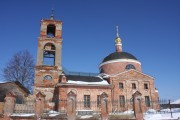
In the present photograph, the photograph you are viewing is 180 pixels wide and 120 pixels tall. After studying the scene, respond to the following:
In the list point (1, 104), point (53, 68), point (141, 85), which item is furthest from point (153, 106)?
point (1, 104)

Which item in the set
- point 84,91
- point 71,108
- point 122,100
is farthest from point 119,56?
point 71,108

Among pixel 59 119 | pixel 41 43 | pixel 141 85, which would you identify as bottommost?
pixel 59 119

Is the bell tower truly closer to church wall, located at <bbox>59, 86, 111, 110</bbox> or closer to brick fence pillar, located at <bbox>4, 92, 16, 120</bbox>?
church wall, located at <bbox>59, 86, 111, 110</bbox>

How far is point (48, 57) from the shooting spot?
24.1 meters

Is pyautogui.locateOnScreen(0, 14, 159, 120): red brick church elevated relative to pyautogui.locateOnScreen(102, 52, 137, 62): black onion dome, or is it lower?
lower

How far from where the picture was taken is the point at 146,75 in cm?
2694

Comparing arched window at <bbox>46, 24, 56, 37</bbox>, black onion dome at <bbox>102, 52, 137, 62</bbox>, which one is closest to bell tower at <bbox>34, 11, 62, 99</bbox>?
arched window at <bbox>46, 24, 56, 37</bbox>

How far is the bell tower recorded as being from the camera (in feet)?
74.0

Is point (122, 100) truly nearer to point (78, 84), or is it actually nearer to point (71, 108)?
point (78, 84)

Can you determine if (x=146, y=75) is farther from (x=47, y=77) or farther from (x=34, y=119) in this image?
(x=34, y=119)

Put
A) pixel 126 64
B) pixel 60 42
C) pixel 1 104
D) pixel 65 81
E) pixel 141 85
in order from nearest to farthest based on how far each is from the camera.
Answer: pixel 1 104 → pixel 65 81 → pixel 60 42 → pixel 141 85 → pixel 126 64

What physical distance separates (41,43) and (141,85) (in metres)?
13.7

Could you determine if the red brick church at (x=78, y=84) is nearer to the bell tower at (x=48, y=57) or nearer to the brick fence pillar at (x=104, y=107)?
the bell tower at (x=48, y=57)

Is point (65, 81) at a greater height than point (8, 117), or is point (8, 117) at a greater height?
point (65, 81)
